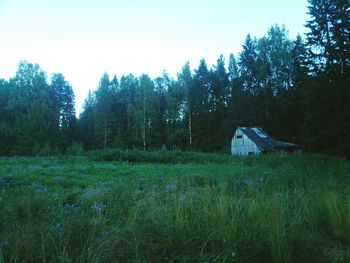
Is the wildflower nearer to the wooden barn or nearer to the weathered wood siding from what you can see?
the wooden barn

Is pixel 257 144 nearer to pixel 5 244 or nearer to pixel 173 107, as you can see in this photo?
pixel 173 107

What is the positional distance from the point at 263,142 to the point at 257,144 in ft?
2.86

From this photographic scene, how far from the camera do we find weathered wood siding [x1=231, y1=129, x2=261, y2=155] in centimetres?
3561

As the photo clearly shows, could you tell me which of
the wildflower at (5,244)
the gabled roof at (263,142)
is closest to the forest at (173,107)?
the gabled roof at (263,142)

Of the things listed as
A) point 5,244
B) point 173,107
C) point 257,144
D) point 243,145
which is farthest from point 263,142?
point 5,244

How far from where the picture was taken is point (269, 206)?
3.55 metres

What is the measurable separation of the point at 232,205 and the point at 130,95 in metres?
54.0

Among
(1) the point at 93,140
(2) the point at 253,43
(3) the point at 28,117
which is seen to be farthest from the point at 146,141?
(2) the point at 253,43

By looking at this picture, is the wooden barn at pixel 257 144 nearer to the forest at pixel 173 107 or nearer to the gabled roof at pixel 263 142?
the gabled roof at pixel 263 142

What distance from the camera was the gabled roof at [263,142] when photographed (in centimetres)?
3428

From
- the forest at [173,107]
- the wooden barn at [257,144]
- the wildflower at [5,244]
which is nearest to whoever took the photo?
the wildflower at [5,244]

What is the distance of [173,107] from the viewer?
47.6 meters

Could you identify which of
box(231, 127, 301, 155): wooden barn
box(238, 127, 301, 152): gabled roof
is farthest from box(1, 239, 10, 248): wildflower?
box(238, 127, 301, 152): gabled roof

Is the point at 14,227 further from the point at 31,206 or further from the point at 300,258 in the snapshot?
the point at 300,258
